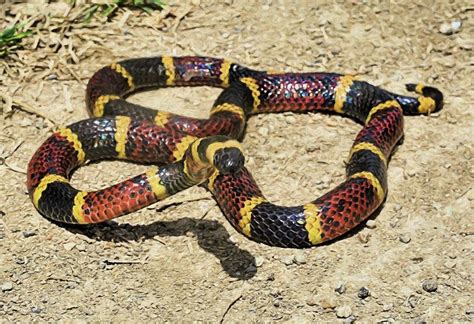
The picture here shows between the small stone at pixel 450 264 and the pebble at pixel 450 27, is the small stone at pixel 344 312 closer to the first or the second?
the small stone at pixel 450 264

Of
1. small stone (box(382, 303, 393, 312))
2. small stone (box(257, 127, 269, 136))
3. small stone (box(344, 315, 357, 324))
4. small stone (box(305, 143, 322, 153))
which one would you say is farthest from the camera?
small stone (box(257, 127, 269, 136))

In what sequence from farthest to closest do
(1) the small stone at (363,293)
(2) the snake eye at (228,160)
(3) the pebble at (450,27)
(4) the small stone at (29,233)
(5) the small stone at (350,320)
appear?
(3) the pebble at (450,27)
(4) the small stone at (29,233)
(1) the small stone at (363,293)
(5) the small stone at (350,320)
(2) the snake eye at (228,160)

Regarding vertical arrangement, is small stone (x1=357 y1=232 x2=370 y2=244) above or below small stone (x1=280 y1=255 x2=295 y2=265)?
above

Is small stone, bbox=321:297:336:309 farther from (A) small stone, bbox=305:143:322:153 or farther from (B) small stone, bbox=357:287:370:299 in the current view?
(A) small stone, bbox=305:143:322:153

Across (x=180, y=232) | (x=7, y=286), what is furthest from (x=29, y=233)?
(x=180, y=232)

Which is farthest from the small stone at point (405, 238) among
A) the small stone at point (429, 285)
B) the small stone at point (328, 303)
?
the small stone at point (328, 303)

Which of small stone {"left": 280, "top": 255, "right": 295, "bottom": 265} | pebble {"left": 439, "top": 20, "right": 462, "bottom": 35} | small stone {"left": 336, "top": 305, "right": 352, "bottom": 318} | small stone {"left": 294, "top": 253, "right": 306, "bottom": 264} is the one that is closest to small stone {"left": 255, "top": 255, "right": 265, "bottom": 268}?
small stone {"left": 280, "top": 255, "right": 295, "bottom": 265}
